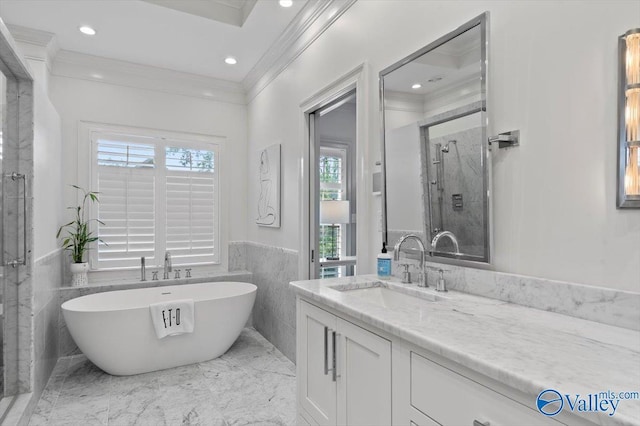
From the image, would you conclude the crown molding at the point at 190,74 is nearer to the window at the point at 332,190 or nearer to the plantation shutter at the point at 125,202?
the plantation shutter at the point at 125,202

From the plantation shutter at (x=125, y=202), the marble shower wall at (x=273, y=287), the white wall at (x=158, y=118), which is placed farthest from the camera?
the plantation shutter at (x=125, y=202)

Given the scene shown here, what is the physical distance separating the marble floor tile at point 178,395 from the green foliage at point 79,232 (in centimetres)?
100

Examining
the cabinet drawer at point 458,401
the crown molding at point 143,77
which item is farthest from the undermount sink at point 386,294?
the crown molding at point 143,77

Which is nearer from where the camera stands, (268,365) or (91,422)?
(91,422)

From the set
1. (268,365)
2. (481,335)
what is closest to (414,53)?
(481,335)

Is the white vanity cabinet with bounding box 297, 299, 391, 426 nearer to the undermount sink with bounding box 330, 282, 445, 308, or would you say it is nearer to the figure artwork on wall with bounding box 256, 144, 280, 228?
the undermount sink with bounding box 330, 282, 445, 308

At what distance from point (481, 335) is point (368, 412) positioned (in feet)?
1.79

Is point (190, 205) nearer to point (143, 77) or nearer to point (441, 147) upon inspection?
point (143, 77)

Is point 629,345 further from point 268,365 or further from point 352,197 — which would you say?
point 352,197

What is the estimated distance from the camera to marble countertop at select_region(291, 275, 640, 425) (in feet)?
2.42

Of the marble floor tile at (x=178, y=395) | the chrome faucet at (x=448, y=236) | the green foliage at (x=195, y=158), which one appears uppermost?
the green foliage at (x=195, y=158)

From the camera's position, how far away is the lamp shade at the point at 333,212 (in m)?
3.97

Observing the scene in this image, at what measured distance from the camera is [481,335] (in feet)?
3.40

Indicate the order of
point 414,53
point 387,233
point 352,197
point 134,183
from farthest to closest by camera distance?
point 352,197
point 134,183
point 387,233
point 414,53
